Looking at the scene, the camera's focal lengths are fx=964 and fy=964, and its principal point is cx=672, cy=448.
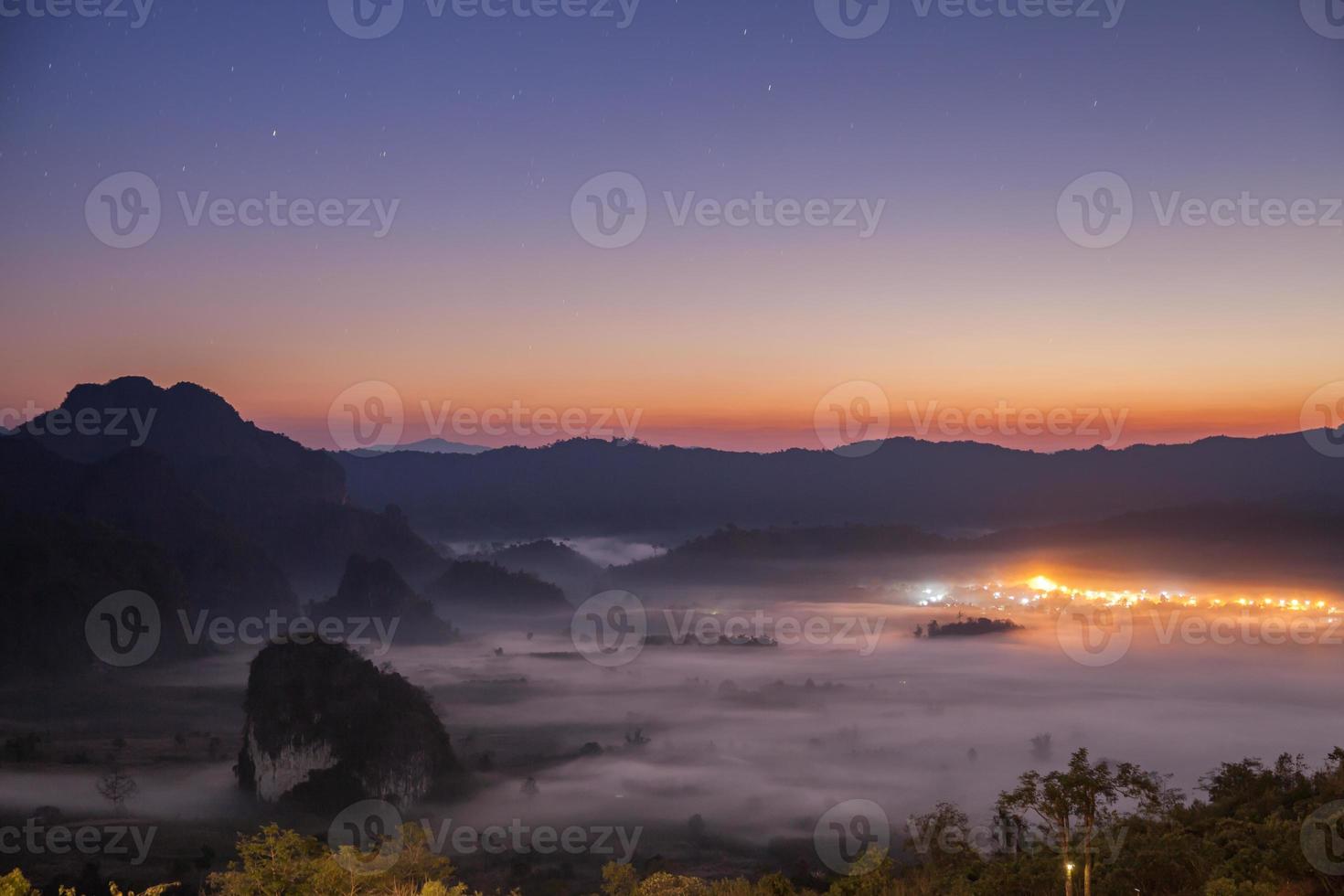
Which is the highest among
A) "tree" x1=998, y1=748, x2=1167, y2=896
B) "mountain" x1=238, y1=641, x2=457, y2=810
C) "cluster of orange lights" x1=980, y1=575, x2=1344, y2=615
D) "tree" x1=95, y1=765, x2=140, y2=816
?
"cluster of orange lights" x1=980, y1=575, x2=1344, y2=615

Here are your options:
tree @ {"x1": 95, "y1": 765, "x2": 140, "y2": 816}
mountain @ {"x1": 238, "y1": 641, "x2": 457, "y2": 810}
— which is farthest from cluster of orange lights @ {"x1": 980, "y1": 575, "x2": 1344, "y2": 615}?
tree @ {"x1": 95, "y1": 765, "x2": 140, "y2": 816}

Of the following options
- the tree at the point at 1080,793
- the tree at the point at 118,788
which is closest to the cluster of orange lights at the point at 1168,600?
the tree at the point at 1080,793

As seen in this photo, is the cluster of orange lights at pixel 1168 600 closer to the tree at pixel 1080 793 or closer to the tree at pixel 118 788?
the tree at pixel 1080 793

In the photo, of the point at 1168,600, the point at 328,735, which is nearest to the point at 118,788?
the point at 328,735

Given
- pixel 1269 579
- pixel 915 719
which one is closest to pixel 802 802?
pixel 915 719

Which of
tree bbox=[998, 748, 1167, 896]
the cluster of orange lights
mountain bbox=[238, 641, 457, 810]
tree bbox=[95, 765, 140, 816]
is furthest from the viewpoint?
the cluster of orange lights

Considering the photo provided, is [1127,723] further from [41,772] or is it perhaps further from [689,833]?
[41,772]

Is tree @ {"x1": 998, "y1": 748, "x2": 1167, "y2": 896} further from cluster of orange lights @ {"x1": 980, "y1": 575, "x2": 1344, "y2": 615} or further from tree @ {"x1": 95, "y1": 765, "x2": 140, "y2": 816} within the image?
cluster of orange lights @ {"x1": 980, "y1": 575, "x2": 1344, "y2": 615}

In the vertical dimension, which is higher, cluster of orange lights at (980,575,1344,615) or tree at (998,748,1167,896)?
cluster of orange lights at (980,575,1344,615)
